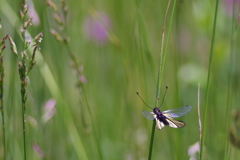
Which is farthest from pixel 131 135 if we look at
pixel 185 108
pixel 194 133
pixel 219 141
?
pixel 185 108

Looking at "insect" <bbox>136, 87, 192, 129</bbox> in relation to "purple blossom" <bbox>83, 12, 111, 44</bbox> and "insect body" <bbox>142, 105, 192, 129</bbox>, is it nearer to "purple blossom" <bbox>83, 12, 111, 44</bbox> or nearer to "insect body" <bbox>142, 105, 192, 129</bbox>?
"insect body" <bbox>142, 105, 192, 129</bbox>

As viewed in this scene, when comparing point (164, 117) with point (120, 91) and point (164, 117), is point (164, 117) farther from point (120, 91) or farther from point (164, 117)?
point (120, 91)

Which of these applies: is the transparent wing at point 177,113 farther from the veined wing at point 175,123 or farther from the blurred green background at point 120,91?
the blurred green background at point 120,91

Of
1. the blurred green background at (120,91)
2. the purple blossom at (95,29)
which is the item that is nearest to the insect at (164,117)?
the blurred green background at (120,91)

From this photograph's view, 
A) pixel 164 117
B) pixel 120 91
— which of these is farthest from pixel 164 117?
pixel 120 91

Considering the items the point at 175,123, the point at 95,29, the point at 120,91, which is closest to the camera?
the point at 175,123

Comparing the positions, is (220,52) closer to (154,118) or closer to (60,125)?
(60,125)

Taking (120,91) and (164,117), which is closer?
(164,117)

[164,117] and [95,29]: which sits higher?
[95,29]

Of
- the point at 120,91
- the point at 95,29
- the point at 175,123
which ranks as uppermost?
the point at 95,29
